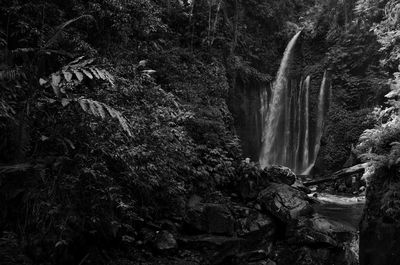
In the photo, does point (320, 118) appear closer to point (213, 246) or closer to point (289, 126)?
point (289, 126)

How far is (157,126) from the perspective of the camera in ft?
20.5

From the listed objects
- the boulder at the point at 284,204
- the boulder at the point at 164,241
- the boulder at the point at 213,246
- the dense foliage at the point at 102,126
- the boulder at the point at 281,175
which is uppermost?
the dense foliage at the point at 102,126

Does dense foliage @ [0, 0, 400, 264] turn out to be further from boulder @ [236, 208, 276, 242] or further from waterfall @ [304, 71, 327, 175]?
waterfall @ [304, 71, 327, 175]

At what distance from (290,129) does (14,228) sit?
15489mm

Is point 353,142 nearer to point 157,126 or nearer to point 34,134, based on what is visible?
point 157,126

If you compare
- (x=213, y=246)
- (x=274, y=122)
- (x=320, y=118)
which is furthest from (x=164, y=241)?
(x=320, y=118)

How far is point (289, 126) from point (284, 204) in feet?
35.2

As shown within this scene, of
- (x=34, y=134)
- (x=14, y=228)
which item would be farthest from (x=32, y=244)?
(x=34, y=134)

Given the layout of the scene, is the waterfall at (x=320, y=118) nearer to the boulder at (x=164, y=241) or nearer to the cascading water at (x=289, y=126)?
the cascading water at (x=289, y=126)

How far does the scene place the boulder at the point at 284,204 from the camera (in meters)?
7.57

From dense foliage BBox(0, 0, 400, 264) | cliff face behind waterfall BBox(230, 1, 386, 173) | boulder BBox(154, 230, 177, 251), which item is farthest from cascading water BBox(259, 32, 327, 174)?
boulder BBox(154, 230, 177, 251)

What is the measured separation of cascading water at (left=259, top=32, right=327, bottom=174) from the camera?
1738 centimetres

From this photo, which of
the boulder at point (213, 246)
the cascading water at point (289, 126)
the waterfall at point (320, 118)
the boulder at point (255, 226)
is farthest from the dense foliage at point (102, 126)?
the cascading water at point (289, 126)

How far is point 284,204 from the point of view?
308 inches
